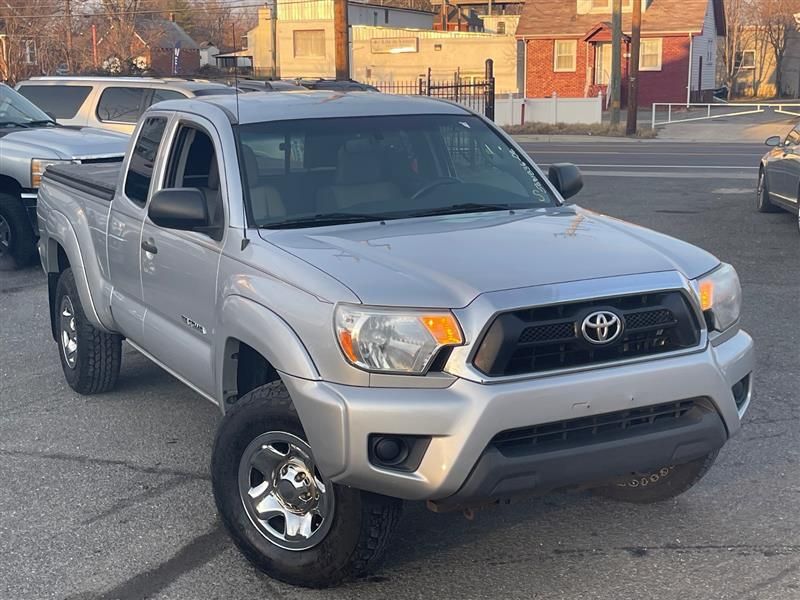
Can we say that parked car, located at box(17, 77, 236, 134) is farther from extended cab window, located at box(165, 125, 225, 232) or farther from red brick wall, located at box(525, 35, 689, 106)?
red brick wall, located at box(525, 35, 689, 106)

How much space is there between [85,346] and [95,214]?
33.6 inches

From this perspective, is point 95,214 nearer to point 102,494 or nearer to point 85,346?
point 85,346

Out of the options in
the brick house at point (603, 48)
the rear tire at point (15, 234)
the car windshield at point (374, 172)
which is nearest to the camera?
the car windshield at point (374, 172)

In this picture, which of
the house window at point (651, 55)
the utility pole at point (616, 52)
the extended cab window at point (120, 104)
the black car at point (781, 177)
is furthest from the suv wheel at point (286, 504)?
the house window at point (651, 55)

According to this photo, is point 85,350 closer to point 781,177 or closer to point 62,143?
point 62,143

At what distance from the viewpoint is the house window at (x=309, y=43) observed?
58.0 metres

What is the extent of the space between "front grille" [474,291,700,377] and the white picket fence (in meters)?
34.7

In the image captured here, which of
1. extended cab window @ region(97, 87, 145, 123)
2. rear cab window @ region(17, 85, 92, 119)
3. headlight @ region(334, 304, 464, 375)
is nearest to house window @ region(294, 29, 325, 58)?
rear cab window @ region(17, 85, 92, 119)

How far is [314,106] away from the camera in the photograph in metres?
5.50

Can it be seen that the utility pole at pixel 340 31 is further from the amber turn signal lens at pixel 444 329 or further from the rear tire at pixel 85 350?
the amber turn signal lens at pixel 444 329

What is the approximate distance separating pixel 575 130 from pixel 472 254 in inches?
1283

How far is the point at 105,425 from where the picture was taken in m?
6.32

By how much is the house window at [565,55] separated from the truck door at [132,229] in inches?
1801

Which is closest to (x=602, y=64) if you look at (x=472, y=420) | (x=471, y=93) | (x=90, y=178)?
(x=471, y=93)
